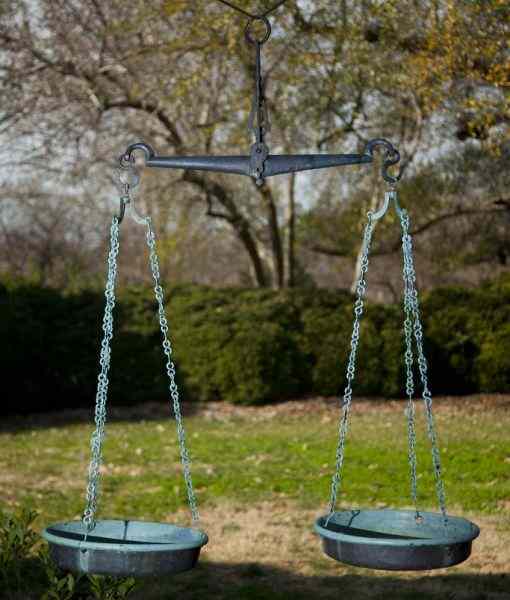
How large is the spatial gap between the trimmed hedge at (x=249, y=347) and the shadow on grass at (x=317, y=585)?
611 cm

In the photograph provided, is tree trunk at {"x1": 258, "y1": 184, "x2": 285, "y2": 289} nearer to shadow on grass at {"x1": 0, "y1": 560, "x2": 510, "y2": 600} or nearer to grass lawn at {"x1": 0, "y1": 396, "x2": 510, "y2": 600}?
grass lawn at {"x1": 0, "y1": 396, "x2": 510, "y2": 600}

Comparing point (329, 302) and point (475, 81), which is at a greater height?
point (475, 81)

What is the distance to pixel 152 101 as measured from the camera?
13023 mm

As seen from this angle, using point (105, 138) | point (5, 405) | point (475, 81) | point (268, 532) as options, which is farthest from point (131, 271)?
point (268, 532)

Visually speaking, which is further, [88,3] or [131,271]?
[131,271]

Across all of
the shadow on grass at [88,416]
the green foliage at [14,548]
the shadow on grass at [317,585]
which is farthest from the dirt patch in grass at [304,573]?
the shadow on grass at [88,416]

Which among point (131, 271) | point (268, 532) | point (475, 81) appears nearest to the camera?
point (268, 532)

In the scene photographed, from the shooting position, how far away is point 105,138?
13.0 m

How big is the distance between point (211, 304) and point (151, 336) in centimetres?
84

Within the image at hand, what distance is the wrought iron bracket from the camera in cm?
373

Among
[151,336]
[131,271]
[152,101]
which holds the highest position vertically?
[152,101]

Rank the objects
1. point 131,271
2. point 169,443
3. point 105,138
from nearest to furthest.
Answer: point 169,443 < point 105,138 < point 131,271

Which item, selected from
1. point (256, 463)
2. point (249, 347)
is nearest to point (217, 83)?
point (249, 347)

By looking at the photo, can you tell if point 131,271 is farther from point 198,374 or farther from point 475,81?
point 475,81
